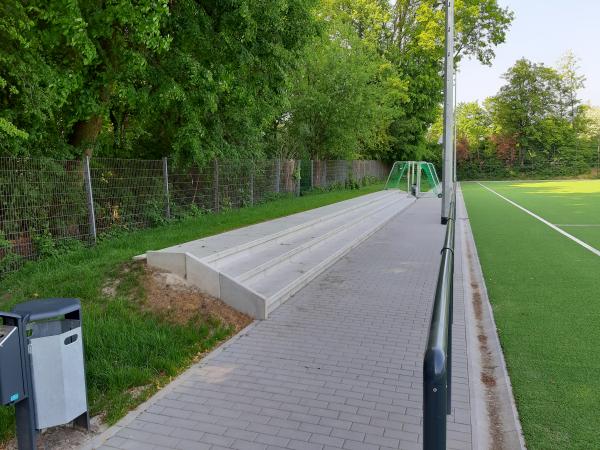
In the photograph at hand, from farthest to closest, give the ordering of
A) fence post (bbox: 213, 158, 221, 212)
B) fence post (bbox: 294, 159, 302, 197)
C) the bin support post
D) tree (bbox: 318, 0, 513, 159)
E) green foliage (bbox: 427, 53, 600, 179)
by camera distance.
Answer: green foliage (bbox: 427, 53, 600, 179) < tree (bbox: 318, 0, 513, 159) < fence post (bbox: 294, 159, 302, 197) < fence post (bbox: 213, 158, 221, 212) < the bin support post

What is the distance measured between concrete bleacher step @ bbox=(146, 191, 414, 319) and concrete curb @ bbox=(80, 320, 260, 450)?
746 mm

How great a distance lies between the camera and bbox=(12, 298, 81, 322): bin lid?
3094 mm

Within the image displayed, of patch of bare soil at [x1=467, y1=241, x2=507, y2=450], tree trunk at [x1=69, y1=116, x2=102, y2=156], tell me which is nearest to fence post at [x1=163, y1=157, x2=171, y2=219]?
tree trunk at [x1=69, y1=116, x2=102, y2=156]

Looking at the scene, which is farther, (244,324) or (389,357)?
(244,324)

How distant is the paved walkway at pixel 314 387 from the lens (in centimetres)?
349

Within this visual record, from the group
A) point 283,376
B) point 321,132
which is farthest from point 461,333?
point 321,132

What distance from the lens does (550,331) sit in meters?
5.72

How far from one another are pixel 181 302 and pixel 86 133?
20.0ft

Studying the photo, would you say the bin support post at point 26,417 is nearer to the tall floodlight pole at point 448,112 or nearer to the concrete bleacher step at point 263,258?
the concrete bleacher step at point 263,258

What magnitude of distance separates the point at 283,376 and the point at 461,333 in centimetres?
228

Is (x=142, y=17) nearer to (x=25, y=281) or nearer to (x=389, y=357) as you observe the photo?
(x=25, y=281)

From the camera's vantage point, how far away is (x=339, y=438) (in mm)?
3471

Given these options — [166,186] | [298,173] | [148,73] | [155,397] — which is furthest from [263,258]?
[298,173]

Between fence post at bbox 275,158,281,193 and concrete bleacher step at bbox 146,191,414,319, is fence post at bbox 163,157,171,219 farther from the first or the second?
fence post at bbox 275,158,281,193
